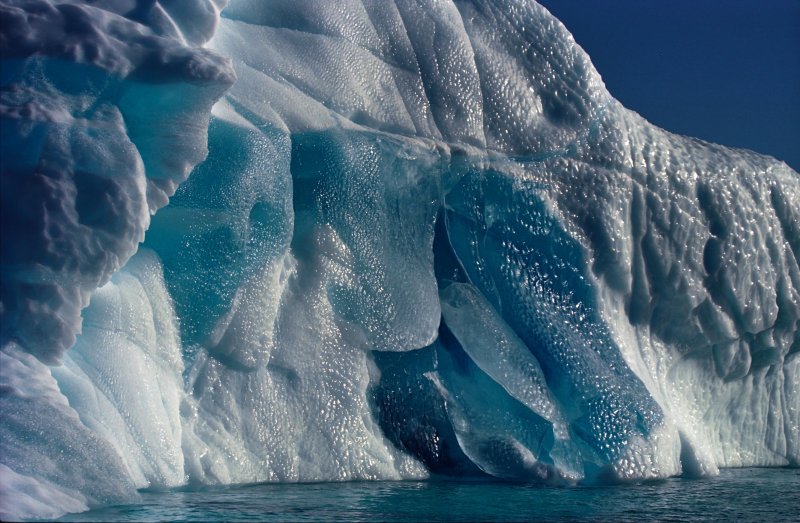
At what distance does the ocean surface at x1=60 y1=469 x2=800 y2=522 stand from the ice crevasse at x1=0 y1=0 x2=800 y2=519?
5.8 inches

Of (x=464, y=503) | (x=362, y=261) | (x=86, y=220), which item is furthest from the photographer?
(x=362, y=261)

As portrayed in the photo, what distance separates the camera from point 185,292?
3.10 metres

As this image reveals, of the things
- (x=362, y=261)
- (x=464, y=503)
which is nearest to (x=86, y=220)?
(x=362, y=261)

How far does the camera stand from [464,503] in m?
2.77

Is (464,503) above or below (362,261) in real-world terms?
below

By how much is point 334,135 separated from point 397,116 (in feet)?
1.05

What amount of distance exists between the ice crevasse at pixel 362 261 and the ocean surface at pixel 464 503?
148mm

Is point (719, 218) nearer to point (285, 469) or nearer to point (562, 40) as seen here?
point (562, 40)

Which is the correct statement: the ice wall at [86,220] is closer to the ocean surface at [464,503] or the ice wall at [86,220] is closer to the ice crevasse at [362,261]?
the ice crevasse at [362,261]

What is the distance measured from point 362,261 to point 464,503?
3.62 feet

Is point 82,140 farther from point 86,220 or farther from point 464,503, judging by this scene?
point 464,503

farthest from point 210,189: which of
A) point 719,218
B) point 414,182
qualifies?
point 719,218

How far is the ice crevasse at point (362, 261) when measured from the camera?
261cm

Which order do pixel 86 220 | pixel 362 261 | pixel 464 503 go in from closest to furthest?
pixel 86 220 → pixel 464 503 → pixel 362 261
